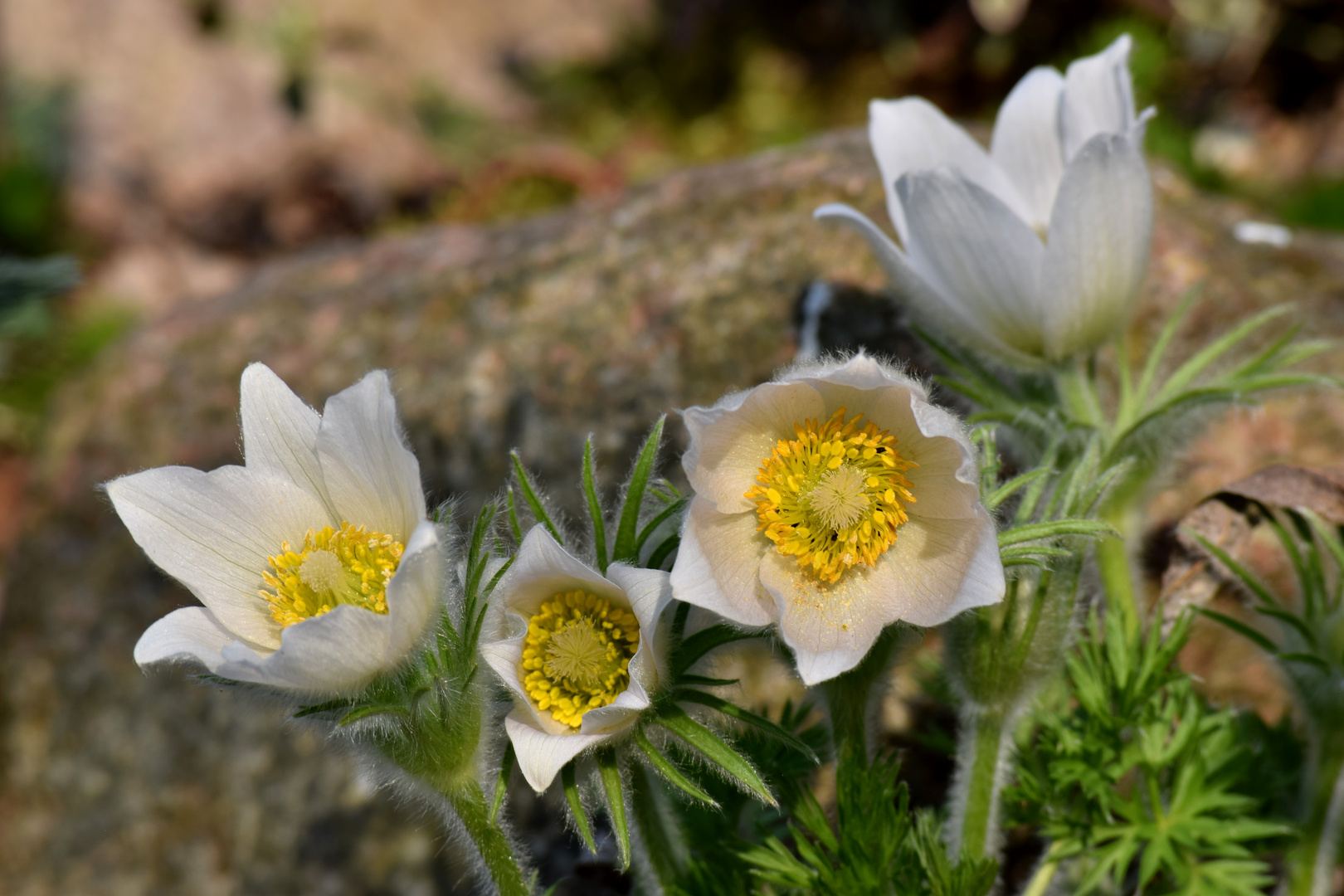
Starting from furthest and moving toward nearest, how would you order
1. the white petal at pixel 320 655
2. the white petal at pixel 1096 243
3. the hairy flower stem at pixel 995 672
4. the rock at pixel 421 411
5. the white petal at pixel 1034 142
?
the rock at pixel 421 411, the white petal at pixel 1034 142, the white petal at pixel 1096 243, the hairy flower stem at pixel 995 672, the white petal at pixel 320 655

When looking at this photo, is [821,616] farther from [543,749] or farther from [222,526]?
[222,526]

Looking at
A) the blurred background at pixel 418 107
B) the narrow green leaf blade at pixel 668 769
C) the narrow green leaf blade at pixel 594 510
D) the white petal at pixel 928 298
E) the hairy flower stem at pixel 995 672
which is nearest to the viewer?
the narrow green leaf blade at pixel 668 769

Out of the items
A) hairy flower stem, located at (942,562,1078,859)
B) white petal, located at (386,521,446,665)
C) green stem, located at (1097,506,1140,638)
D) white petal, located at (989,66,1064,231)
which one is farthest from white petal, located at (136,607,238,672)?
white petal, located at (989,66,1064,231)

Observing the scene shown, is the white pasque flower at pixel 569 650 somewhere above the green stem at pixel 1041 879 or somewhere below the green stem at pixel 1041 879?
above

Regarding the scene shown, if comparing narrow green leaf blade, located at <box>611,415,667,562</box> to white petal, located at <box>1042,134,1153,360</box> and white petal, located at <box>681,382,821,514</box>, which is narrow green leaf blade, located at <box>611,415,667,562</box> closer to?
white petal, located at <box>681,382,821,514</box>

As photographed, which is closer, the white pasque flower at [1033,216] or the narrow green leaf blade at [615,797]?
the narrow green leaf blade at [615,797]

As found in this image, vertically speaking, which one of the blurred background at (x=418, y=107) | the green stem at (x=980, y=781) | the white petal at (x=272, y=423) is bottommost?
the blurred background at (x=418, y=107)

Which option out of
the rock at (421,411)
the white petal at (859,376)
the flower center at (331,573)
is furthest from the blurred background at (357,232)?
the white petal at (859,376)

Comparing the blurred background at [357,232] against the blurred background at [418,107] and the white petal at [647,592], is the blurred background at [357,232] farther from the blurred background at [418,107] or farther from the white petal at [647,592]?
the white petal at [647,592]
